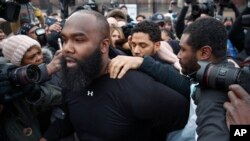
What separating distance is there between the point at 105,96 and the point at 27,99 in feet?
2.60

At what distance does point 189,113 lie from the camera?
2127 millimetres

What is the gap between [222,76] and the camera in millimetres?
1517

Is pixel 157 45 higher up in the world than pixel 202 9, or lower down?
lower down

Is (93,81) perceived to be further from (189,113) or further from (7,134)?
(7,134)

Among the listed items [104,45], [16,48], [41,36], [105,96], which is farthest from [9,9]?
[105,96]

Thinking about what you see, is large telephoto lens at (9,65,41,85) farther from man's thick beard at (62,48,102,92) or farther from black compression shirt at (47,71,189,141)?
black compression shirt at (47,71,189,141)

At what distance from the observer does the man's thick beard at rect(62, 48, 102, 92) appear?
1.99 metres

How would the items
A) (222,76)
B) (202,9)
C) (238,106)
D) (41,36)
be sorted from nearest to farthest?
(238,106) < (222,76) < (41,36) < (202,9)

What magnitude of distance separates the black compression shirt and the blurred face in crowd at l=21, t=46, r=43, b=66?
2.99 ft

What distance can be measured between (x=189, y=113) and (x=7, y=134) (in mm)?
1257

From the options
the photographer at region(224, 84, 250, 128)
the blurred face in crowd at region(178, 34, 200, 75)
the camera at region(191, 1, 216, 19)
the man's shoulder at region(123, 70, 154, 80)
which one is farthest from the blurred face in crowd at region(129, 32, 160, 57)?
the photographer at region(224, 84, 250, 128)

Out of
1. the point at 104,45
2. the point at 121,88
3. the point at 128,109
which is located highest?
the point at 104,45

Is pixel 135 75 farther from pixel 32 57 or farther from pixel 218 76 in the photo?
pixel 32 57

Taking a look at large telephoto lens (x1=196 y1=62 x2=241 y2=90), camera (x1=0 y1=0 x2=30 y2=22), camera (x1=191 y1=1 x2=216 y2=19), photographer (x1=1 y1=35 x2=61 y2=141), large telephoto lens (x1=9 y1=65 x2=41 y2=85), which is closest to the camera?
large telephoto lens (x1=196 y1=62 x2=241 y2=90)
